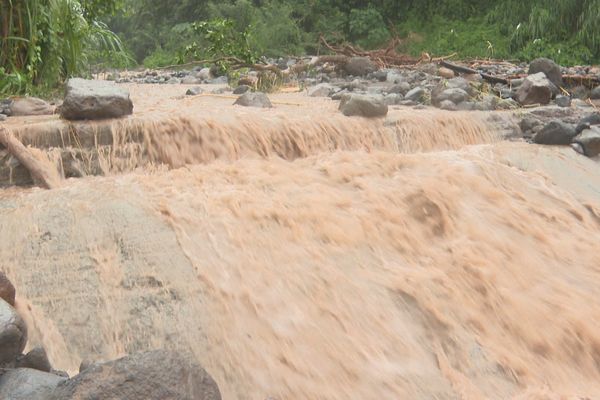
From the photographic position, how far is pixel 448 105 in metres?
5.90

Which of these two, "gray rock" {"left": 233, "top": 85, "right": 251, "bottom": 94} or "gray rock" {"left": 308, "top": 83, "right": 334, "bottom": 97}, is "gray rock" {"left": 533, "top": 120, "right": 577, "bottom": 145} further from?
"gray rock" {"left": 233, "top": 85, "right": 251, "bottom": 94}

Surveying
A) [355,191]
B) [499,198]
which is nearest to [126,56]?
[355,191]

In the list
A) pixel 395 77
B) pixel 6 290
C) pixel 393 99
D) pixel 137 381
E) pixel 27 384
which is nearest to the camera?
pixel 137 381

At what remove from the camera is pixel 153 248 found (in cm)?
322

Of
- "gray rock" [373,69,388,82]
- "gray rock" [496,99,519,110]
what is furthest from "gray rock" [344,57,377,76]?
"gray rock" [496,99,519,110]

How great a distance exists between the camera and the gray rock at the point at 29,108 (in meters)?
4.85

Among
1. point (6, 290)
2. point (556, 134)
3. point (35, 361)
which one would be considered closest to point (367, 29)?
point (556, 134)

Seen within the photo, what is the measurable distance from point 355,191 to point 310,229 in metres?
0.60

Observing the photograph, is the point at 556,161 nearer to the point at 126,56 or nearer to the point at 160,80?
the point at 126,56

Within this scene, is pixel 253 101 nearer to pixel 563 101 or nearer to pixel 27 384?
pixel 563 101

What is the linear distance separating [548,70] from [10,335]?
6583mm

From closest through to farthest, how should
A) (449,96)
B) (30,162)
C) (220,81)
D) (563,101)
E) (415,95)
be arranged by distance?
(30,162)
(449,96)
(415,95)
(563,101)
(220,81)

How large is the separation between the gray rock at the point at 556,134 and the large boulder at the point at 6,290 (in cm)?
409

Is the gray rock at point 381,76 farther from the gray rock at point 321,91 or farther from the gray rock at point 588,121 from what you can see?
the gray rock at point 588,121
